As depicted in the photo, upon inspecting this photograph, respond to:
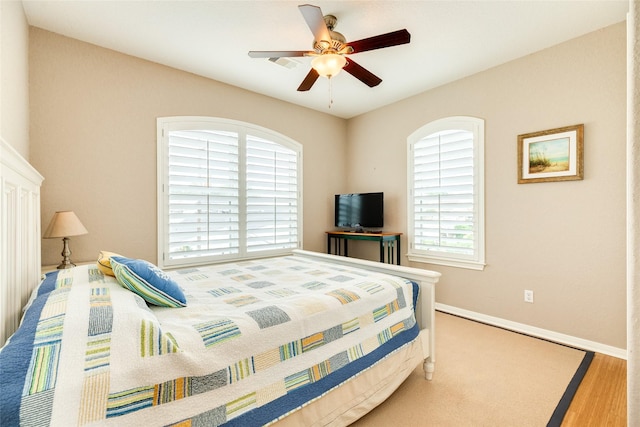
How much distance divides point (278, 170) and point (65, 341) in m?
3.26

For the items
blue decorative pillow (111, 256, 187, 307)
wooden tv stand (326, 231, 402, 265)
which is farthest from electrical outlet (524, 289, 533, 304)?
blue decorative pillow (111, 256, 187, 307)

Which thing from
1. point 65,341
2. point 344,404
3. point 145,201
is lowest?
point 344,404

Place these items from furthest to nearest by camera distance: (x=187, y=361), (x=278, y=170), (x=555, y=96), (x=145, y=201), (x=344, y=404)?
(x=278, y=170)
(x=145, y=201)
(x=555, y=96)
(x=344, y=404)
(x=187, y=361)

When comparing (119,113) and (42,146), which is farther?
(119,113)

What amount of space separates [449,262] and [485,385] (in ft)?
5.43

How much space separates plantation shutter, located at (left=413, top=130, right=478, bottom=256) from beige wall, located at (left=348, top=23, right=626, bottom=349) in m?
0.21

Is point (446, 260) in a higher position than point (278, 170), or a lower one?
lower

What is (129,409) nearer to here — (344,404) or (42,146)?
(344,404)

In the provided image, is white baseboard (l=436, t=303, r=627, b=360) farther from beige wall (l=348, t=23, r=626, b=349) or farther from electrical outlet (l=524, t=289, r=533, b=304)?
electrical outlet (l=524, t=289, r=533, b=304)

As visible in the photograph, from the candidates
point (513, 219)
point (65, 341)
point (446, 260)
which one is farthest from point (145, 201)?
point (513, 219)

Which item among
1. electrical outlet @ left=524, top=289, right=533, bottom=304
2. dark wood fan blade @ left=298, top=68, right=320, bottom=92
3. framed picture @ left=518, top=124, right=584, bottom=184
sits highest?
dark wood fan blade @ left=298, top=68, right=320, bottom=92

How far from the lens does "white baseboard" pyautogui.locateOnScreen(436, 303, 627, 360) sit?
2.47m

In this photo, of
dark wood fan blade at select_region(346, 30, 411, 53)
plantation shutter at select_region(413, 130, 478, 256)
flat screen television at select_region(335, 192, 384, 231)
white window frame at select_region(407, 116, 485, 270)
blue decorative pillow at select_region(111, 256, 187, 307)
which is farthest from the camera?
flat screen television at select_region(335, 192, 384, 231)

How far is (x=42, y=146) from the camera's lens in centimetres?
252
